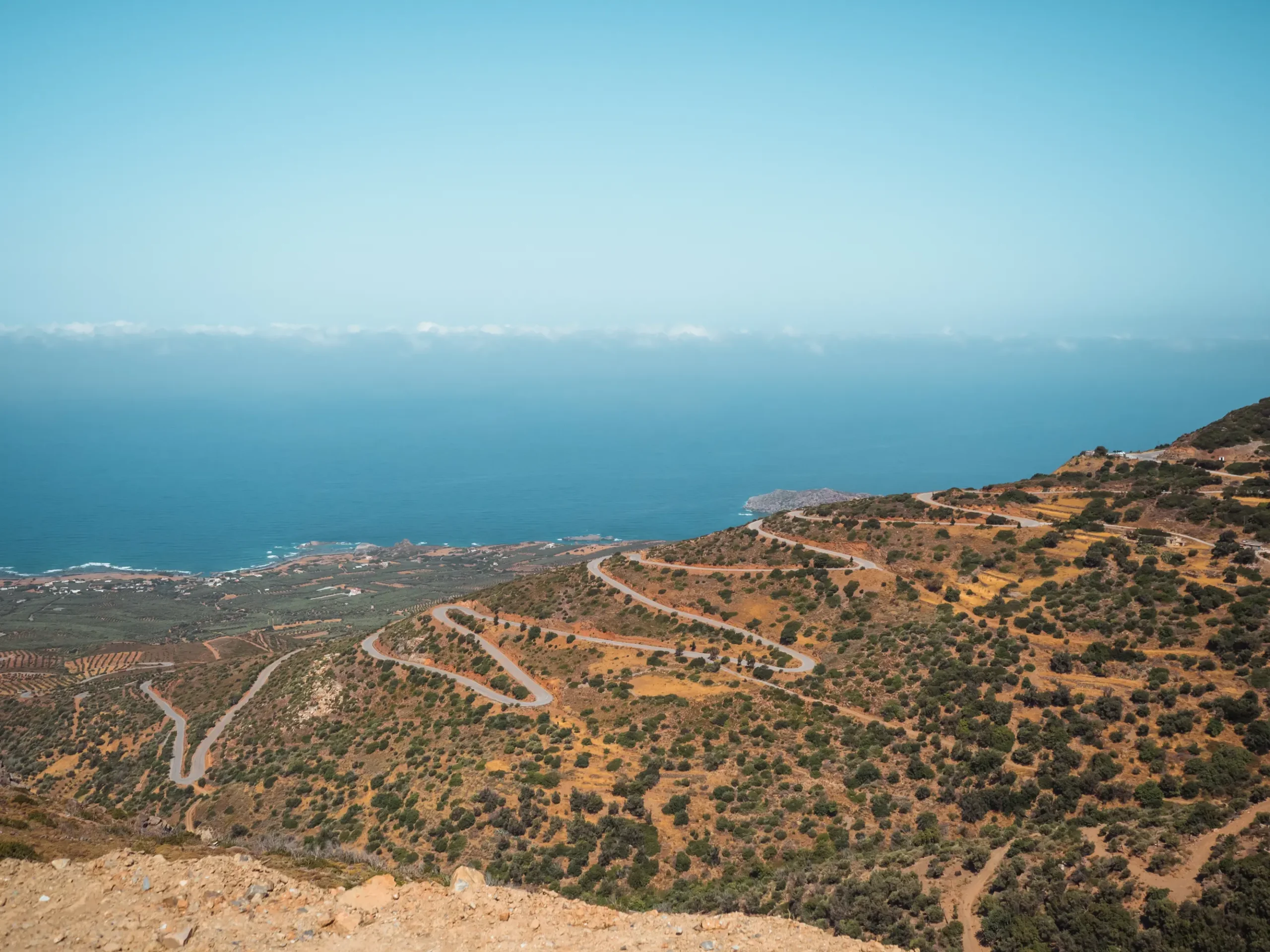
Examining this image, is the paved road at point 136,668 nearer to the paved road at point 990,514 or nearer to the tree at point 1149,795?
the paved road at point 990,514

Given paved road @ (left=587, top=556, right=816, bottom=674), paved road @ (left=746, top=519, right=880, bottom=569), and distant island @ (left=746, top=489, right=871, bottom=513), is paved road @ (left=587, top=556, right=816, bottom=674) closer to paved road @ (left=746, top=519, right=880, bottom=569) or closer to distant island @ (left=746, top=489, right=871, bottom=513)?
paved road @ (left=746, top=519, right=880, bottom=569)

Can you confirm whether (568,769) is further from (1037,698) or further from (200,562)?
(200,562)

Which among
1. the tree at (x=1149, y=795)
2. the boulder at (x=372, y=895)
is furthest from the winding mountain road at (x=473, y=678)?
the boulder at (x=372, y=895)

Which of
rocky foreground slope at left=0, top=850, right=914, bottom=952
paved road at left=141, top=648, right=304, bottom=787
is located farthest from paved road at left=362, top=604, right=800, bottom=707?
rocky foreground slope at left=0, top=850, right=914, bottom=952

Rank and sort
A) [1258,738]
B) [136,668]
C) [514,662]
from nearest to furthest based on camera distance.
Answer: [1258,738], [514,662], [136,668]

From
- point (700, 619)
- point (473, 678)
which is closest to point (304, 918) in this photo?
point (473, 678)

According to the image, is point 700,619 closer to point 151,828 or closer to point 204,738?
point 151,828

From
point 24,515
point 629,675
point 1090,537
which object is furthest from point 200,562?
point 1090,537

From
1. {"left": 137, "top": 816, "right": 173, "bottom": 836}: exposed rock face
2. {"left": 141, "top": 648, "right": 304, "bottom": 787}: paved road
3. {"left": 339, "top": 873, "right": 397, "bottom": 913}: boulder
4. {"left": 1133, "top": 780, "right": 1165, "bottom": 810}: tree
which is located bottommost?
{"left": 141, "top": 648, "right": 304, "bottom": 787}: paved road
